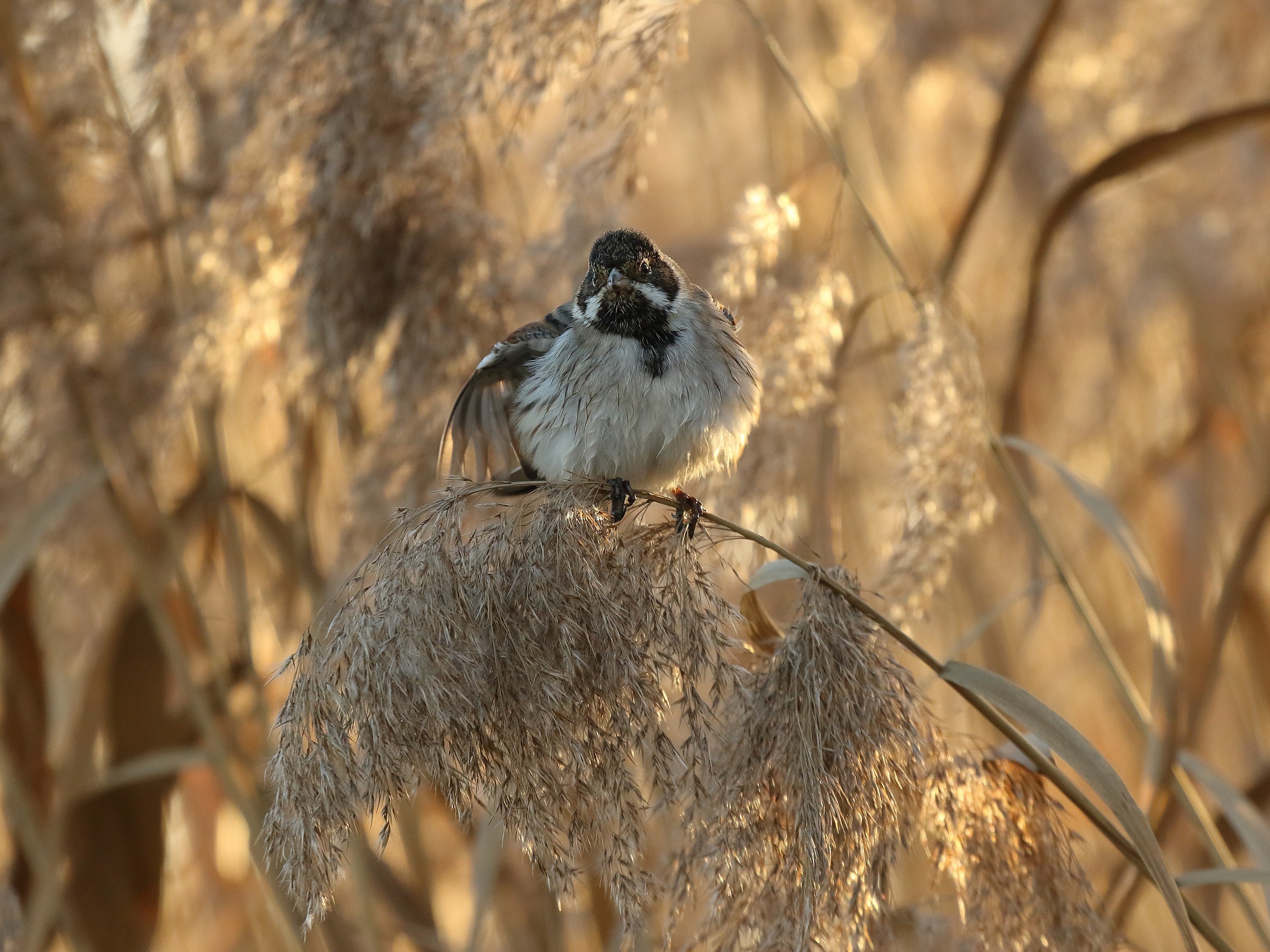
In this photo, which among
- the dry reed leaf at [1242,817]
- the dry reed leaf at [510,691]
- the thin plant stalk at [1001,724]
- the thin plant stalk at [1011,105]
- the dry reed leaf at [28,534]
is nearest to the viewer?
the dry reed leaf at [510,691]

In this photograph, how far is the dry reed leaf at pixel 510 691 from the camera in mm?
1340

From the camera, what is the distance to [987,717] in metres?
1.54

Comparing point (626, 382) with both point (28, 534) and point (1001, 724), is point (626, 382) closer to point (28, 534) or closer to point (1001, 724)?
point (1001, 724)

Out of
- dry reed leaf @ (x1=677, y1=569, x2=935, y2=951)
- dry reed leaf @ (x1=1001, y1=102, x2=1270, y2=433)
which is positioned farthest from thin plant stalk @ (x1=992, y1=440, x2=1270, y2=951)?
dry reed leaf @ (x1=677, y1=569, x2=935, y2=951)

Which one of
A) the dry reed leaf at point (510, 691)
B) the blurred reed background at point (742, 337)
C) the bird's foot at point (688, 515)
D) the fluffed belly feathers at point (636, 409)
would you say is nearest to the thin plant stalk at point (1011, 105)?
the blurred reed background at point (742, 337)

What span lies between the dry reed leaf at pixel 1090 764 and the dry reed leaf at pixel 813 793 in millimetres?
108

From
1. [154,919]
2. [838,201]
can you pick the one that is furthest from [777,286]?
[154,919]

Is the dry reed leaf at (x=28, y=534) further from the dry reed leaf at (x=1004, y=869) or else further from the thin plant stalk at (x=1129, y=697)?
the thin plant stalk at (x=1129, y=697)

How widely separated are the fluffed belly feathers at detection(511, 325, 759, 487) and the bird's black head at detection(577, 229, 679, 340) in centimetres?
4

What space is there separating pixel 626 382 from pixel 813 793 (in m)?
0.98

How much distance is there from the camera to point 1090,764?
1.40m

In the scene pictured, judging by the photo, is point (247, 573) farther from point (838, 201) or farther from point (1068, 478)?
point (1068, 478)

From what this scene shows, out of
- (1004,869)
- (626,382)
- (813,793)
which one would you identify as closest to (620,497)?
(626,382)

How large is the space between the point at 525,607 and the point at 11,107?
1.98 m
